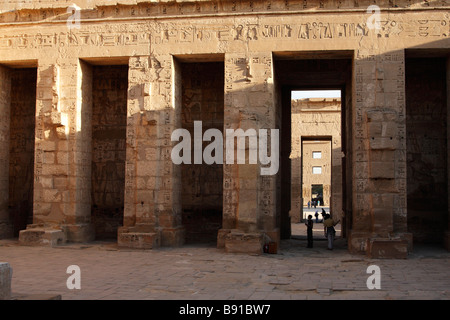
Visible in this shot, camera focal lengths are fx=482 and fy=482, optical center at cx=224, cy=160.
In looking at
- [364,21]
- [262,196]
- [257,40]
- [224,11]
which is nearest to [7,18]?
[224,11]

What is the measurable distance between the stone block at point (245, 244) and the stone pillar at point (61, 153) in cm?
413

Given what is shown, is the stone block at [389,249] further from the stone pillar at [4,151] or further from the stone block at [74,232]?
the stone pillar at [4,151]

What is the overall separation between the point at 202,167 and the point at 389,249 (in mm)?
5825

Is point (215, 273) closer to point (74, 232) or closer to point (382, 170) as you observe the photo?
point (382, 170)

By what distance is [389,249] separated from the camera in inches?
415

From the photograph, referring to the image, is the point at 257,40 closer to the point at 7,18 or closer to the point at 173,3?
the point at 173,3

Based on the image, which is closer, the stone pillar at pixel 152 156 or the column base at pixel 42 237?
the column base at pixel 42 237

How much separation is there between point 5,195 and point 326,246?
9.08 m

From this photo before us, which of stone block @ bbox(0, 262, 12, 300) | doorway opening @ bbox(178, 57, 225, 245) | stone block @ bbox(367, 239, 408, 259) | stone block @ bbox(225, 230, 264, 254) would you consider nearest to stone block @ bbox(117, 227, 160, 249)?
stone block @ bbox(225, 230, 264, 254)

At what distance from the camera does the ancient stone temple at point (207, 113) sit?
450 inches

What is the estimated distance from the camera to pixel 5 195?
44.3ft

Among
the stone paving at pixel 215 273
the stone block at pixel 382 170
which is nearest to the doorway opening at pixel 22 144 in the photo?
the stone paving at pixel 215 273

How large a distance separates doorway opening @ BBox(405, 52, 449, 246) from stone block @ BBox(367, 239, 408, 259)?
303 centimetres

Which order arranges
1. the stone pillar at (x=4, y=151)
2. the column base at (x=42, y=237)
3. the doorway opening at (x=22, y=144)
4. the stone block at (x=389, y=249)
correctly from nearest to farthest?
the stone block at (x=389, y=249) → the column base at (x=42, y=237) → the stone pillar at (x=4, y=151) → the doorway opening at (x=22, y=144)
